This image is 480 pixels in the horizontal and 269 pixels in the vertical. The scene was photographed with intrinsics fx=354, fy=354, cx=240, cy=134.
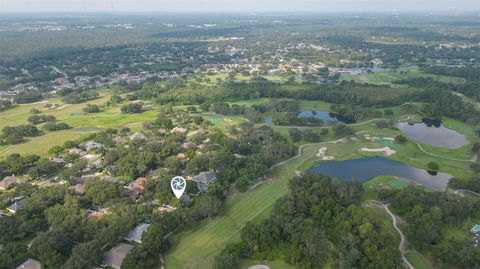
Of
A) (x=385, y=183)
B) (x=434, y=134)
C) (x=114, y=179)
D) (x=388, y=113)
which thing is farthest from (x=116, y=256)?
(x=388, y=113)

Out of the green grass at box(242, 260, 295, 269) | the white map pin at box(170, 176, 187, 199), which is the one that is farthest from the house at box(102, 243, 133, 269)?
the green grass at box(242, 260, 295, 269)

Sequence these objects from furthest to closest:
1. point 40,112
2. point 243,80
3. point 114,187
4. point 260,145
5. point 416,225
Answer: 1. point 243,80
2. point 40,112
3. point 260,145
4. point 114,187
5. point 416,225

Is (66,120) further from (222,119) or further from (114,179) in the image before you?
(114,179)

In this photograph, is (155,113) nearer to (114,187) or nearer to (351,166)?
(114,187)

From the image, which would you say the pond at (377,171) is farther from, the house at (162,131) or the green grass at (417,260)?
the house at (162,131)

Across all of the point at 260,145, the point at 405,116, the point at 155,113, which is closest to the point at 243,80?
the point at 155,113

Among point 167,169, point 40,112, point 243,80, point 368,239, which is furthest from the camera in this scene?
point 243,80
